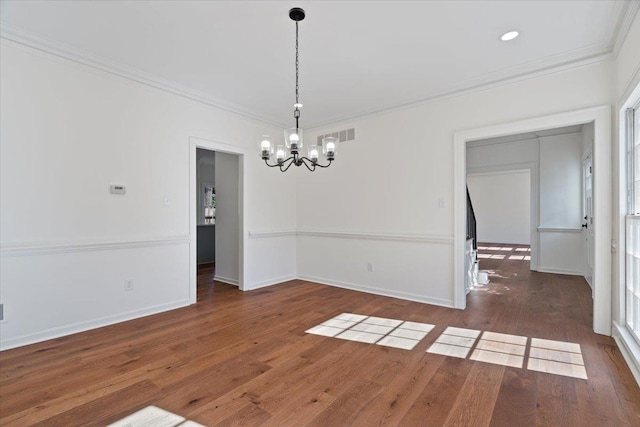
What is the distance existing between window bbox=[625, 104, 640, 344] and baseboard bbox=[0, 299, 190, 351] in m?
4.68

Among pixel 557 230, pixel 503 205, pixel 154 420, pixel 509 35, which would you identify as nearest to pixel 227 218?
pixel 154 420

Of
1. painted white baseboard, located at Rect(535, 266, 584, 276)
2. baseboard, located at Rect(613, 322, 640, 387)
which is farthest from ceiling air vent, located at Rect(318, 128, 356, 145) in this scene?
painted white baseboard, located at Rect(535, 266, 584, 276)

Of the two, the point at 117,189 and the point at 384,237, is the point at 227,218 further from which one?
the point at 384,237

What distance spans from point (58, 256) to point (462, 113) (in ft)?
15.7

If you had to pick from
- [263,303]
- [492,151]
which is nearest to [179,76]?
[263,303]

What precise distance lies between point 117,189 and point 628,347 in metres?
4.97

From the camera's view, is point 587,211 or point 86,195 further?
point 587,211

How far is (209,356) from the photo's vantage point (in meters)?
2.71

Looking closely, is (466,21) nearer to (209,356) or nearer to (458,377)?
(458,377)

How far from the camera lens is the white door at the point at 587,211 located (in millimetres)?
5336

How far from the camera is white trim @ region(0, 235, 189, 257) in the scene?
9.33 ft

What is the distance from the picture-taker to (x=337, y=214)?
17.3ft

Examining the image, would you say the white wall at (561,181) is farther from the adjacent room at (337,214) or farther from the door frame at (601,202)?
the door frame at (601,202)

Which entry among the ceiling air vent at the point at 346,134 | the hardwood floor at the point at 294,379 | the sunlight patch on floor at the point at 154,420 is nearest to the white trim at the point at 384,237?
the hardwood floor at the point at 294,379
